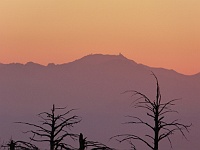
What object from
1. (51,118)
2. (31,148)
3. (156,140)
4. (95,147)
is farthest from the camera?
(51,118)

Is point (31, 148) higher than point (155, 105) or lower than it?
lower

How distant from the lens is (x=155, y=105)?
17.8 meters

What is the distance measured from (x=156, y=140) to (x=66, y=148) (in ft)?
9.75

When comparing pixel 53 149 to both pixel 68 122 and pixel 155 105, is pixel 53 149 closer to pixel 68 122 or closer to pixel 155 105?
pixel 68 122

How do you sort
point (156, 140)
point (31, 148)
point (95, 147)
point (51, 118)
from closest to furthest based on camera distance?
point (95, 147)
point (31, 148)
point (156, 140)
point (51, 118)

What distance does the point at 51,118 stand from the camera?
18531 millimetres

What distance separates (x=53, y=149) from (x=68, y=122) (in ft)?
4.02

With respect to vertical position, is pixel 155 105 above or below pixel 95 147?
above

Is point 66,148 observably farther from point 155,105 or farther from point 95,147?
point 155,105

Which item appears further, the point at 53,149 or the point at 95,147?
the point at 53,149

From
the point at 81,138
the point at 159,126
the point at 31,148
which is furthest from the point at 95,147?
the point at 159,126

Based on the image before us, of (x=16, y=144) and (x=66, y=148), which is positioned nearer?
(x=66, y=148)

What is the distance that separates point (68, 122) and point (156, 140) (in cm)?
239

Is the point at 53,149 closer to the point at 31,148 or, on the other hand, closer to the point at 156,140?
the point at 31,148
